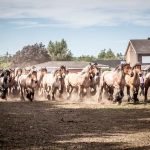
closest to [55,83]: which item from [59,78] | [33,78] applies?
[59,78]

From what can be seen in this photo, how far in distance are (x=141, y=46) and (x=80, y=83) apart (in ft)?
196

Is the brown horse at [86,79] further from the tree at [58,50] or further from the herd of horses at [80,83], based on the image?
the tree at [58,50]

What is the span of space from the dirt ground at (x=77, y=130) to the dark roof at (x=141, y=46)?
2522 inches

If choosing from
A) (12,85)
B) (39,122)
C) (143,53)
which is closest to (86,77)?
(12,85)

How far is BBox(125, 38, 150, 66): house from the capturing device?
8325cm

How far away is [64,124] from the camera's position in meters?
15.6

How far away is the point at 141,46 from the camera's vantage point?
85375 millimetres

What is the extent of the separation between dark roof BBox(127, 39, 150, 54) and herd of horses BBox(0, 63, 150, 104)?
5266 centimetres

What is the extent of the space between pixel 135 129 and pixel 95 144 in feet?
10.3

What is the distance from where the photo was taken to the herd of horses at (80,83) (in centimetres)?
2472

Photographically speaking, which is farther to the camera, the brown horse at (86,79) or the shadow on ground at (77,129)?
the brown horse at (86,79)

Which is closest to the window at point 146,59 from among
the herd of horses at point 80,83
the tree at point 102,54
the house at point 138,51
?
the house at point 138,51

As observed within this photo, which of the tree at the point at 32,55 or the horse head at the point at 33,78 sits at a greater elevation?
the tree at the point at 32,55

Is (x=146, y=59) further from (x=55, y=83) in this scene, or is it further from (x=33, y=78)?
(x=33, y=78)
